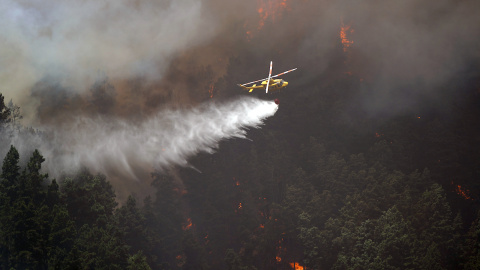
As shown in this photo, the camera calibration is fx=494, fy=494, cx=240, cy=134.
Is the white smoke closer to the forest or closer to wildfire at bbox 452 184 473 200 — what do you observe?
the forest

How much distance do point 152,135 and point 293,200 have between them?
2030cm

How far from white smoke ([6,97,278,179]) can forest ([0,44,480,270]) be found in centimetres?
284

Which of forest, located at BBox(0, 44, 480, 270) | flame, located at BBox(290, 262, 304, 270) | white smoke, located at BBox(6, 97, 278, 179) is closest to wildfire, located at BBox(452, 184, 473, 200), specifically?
forest, located at BBox(0, 44, 480, 270)

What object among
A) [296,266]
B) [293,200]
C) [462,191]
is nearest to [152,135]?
[293,200]

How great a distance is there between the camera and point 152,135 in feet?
211

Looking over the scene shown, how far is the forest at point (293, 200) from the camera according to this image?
1984 inches

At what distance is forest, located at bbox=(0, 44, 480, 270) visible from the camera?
165 ft

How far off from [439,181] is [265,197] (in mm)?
23708

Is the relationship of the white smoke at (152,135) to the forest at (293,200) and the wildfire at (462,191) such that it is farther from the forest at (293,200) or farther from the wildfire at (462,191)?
the wildfire at (462,191)

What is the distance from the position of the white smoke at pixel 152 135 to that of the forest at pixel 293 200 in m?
2.84

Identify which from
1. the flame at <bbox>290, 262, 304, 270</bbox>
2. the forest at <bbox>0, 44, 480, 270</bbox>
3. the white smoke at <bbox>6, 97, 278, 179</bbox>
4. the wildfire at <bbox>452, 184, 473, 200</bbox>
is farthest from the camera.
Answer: the flame at <bbox>290, 262, 304, 270</bbox>

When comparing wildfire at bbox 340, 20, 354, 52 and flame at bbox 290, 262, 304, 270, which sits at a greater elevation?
wildfire at bbox 340, 20, 354, 52

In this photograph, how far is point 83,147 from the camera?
6206 centimetres

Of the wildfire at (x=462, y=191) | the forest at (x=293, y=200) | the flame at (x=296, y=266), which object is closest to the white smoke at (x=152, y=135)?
the forest at (x=293, y=200)
